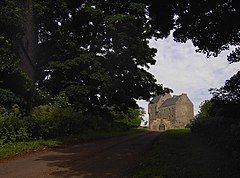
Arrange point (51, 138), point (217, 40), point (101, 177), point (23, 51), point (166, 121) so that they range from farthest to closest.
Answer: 1. point (166, 121)
2. point (23, 51)
3. point (51, 138)
4. point (217, 40)
5. point (101, 177)

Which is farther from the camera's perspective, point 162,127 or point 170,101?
point 170,101

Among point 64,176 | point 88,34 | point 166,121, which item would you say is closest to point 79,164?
point 64,176

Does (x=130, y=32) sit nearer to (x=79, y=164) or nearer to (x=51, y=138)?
(x=51, y=138)

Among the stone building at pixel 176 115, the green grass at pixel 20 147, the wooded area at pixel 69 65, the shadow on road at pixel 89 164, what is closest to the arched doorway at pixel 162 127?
the stone building at pixel 176 115

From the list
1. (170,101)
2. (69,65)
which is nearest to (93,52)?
(69,65)

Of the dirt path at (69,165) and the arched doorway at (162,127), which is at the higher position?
the arched doorway at (162,127)

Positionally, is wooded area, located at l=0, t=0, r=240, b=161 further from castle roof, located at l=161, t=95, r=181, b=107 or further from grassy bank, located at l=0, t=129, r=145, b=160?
castle roof, located at l=161, t=95, r=181, b=107

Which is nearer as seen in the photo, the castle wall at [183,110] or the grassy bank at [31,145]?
the grassy bank at [31,145]

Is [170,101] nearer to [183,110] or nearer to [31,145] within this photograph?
[183,110]

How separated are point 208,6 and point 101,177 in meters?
6.50

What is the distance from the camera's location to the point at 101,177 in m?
10.9

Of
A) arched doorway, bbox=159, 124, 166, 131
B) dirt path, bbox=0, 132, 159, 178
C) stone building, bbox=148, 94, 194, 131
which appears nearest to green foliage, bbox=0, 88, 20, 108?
dirt path, bbox=0, 132, 159, 178

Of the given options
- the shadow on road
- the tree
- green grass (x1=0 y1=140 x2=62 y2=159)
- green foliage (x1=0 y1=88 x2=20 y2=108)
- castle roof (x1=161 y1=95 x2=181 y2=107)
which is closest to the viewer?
the shadow on road

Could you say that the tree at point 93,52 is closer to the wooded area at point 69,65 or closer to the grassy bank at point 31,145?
the wooded area at point 69,65
